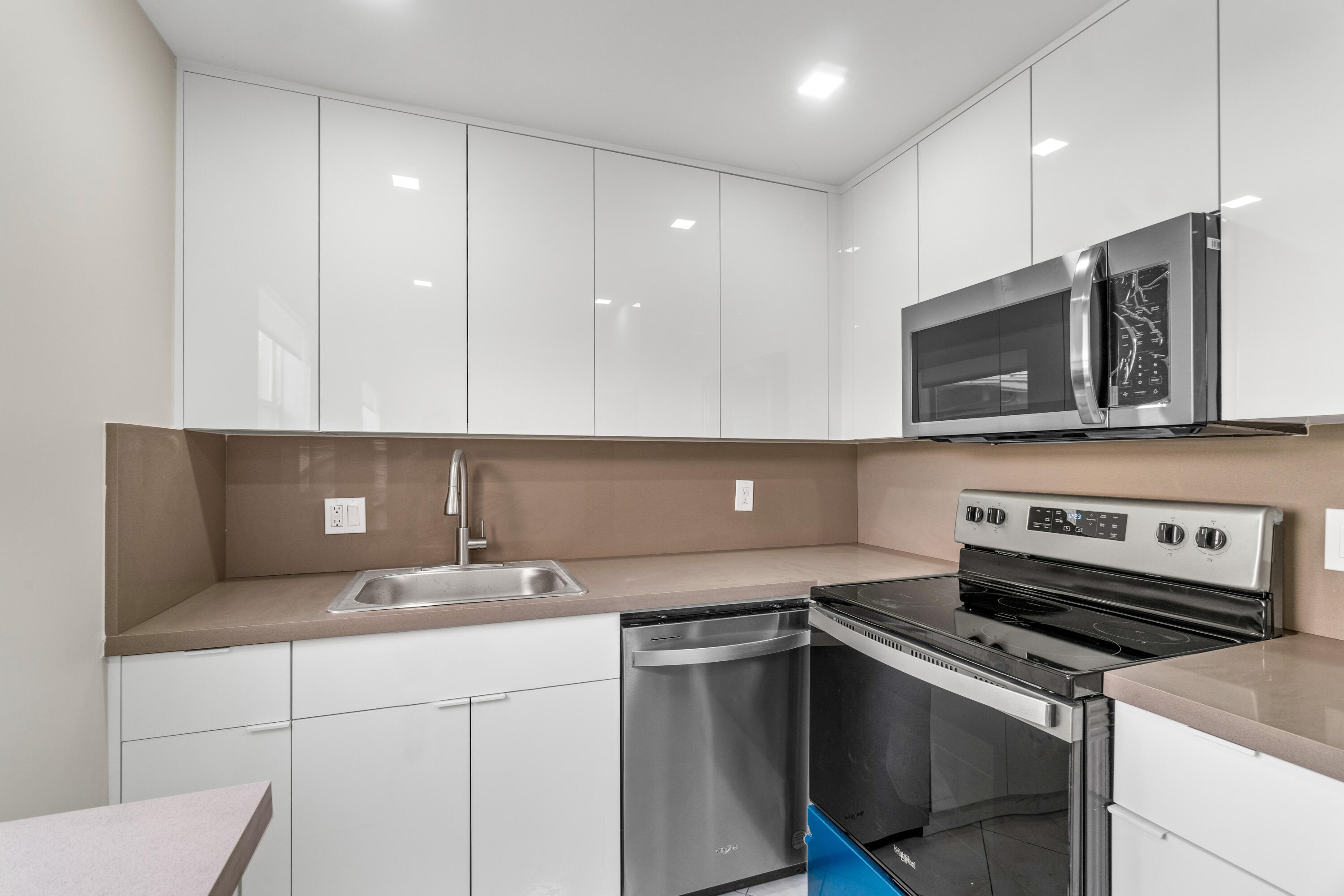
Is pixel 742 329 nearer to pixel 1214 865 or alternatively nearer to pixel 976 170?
pixel 976 170

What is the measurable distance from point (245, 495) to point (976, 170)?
231 cm

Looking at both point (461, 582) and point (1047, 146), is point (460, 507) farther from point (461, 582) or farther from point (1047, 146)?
point (1047, 146)

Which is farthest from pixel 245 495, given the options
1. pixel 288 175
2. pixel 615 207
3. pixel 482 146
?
pixel 615 207

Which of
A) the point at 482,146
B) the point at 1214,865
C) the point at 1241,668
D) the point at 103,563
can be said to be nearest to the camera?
the point at 1214,865

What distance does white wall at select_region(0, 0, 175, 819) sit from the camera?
0.98 meters

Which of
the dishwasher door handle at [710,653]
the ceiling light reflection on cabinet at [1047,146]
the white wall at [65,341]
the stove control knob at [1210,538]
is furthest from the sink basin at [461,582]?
the ceiling light reflection on cabinet at [1047,146]

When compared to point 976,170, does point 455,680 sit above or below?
below

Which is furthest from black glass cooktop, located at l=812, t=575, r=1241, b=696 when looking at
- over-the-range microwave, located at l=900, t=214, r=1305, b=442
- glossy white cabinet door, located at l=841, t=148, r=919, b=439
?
glossy white cabinet door, located at l=841, t=148, r=919, b=439

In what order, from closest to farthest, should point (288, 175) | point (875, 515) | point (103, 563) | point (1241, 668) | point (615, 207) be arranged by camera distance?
point (1241, 668), point (103, 563), point (288, 175), point (615, 207), point (875, 515)

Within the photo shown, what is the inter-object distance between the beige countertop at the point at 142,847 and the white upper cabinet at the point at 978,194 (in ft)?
5.92

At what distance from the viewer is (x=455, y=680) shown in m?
1.49

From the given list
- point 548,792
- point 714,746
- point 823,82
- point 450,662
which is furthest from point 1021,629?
point 823,82

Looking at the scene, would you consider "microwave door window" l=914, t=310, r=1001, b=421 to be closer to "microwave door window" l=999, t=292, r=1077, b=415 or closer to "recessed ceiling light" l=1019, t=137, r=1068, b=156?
"microwave door window" l=999, t=292, r=1077, b=415

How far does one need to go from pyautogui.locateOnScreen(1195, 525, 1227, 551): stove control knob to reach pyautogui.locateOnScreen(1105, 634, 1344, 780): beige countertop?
20 centimetres
